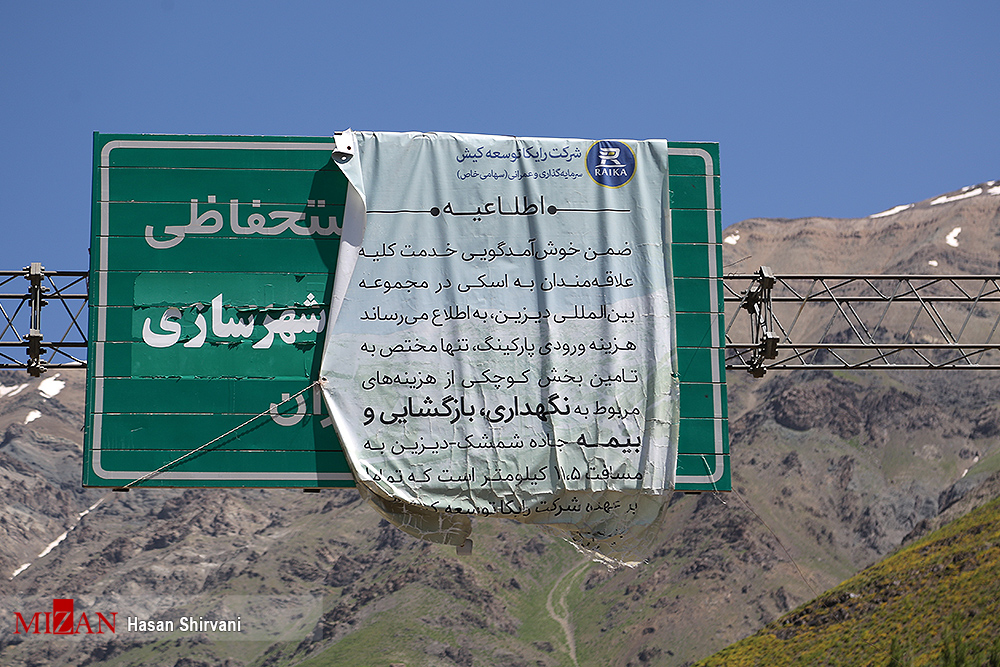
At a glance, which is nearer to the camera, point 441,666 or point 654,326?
point 654,326

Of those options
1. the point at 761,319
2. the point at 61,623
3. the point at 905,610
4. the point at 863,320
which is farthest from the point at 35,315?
the point at 61,623

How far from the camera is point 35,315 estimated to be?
14.9m

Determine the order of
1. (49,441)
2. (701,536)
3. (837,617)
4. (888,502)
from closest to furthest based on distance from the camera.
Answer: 1. (837,617)
2. (701,536)
3. (888,502)
4. (49,441)

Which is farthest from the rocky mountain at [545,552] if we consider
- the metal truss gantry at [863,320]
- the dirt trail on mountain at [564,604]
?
the metal truss gantry at [863,320]

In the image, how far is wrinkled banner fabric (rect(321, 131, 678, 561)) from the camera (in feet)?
44.4

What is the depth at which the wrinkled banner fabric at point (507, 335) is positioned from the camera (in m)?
13.5

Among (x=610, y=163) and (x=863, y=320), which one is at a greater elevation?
(x=863, y=320)

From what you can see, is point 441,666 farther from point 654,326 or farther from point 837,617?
point 654,326

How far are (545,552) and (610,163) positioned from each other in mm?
123756

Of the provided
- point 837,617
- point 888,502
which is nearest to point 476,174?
point 837,617

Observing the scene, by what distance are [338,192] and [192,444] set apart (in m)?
3.29

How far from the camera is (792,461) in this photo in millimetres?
134250

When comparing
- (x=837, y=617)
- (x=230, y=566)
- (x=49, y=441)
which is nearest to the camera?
(x=837, y=617)
